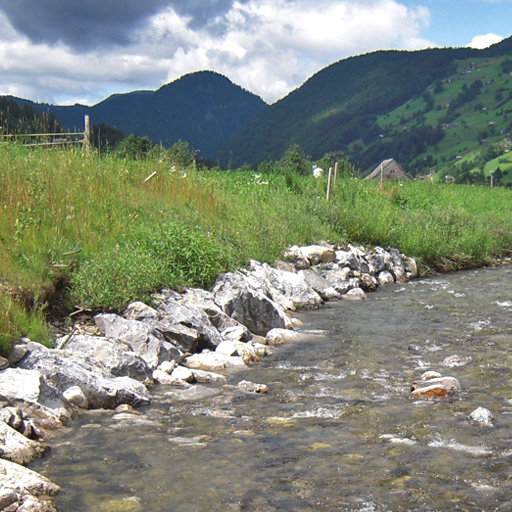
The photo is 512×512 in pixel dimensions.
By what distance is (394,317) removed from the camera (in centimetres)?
1159

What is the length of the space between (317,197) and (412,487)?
15.9 m

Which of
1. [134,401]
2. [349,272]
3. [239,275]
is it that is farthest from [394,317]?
[134,401]

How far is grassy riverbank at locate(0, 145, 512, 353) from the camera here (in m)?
8.62

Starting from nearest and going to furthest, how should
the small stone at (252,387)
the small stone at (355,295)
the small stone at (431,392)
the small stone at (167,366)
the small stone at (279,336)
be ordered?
the small stone at (431,392) → the small stone at (252,387) → the small stone at (167,366) → the small stone at (279,336) → the small stone at (355,295)

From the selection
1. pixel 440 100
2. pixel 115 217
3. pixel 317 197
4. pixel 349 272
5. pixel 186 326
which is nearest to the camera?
pixel 186 326

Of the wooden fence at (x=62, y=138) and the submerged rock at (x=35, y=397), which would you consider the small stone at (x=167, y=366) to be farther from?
the wooden fence at (x=62, y=138)

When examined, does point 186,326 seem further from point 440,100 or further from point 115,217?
point 440,100

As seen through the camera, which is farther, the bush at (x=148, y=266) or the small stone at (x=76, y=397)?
the bush at (x=148, y=266)

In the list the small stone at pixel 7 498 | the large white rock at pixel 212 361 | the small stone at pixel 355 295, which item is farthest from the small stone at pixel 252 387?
the small stone at pixel 355 295

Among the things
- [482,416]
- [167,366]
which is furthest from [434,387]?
[167,366]

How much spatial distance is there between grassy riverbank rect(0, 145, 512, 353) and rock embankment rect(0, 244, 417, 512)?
451 mm

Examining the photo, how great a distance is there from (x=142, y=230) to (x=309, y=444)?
659cm

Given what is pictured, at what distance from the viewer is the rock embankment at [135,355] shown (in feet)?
16.7

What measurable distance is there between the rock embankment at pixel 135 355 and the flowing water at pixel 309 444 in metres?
0.23
